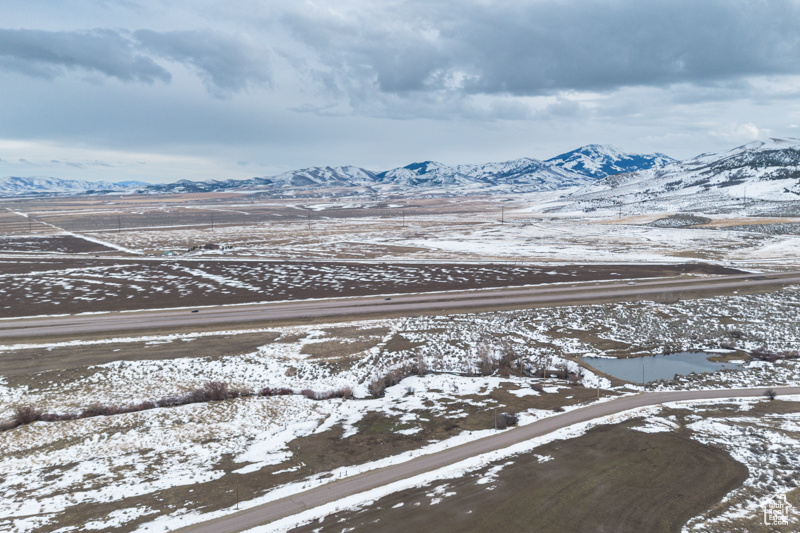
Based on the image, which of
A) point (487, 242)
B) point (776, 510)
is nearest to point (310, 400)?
point (776, 510)

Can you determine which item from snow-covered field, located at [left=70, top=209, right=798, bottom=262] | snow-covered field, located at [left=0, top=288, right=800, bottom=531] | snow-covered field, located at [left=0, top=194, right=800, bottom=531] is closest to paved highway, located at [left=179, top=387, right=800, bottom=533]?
snow-covered field, located at [left=0, top=194, right=800, bottom=531]

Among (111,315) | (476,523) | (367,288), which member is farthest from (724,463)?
(111,315)

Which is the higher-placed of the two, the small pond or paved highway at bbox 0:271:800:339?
paved highway at bbox 0:271:800:339

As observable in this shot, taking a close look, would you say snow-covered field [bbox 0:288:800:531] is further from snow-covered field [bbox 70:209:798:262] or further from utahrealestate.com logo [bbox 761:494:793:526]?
snow-covered field [bbox 70:209:798:262]

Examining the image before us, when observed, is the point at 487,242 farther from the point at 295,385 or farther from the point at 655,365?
the point at 295,385

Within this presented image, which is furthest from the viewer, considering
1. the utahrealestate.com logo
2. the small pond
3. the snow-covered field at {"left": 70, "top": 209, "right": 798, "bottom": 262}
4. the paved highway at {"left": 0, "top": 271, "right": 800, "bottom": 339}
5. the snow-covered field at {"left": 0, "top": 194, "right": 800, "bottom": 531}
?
the snow-covered field at {"left": 70, "top": 209, "right": 798, "bottom": 262}

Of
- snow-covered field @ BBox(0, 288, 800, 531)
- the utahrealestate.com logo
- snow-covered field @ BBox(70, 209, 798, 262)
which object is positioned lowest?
snow-covered field @ BBox(0, 288, 800, 531)

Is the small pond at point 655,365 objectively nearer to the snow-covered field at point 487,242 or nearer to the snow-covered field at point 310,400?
the snow-covered field at point 310,400

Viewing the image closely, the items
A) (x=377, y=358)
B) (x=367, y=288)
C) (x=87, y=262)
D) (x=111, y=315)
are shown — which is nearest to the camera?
(x=377, y=358)

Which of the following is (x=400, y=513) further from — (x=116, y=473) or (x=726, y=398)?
(x=726, y=398)
